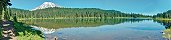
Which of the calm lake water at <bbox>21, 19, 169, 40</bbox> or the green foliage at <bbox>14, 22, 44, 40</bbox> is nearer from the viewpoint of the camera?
the green foliage at <bbox>14, 22, 44, 40</bbox>

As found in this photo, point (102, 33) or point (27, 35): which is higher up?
point (27, 35)

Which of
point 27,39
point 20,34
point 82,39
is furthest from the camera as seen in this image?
point 82,39

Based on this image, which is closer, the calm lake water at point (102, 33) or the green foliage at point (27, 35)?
the green foliage at point (27, 35)

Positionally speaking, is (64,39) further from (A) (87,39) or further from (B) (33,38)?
(B) (33,38)

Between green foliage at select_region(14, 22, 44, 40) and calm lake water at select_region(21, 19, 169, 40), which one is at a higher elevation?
green foliage at select_region(14, 22, 44, 40)

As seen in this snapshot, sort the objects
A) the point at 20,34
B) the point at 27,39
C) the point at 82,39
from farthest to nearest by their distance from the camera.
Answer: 1. the point at 82,39
2. the point at 20,34
3. the point at 27,39

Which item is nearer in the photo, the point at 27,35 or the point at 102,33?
the point at 27,35

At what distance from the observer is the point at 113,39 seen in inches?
2330

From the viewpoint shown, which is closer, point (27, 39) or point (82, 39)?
point (27, 39)

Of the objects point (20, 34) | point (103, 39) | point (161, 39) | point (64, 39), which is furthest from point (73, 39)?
point (161, 39)

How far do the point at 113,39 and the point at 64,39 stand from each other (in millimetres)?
10175

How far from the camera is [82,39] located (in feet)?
187

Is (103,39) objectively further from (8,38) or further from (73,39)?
(8,38)

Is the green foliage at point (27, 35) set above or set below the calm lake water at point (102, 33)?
above
